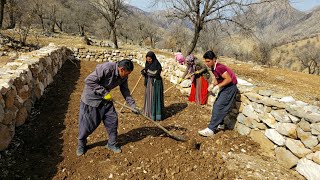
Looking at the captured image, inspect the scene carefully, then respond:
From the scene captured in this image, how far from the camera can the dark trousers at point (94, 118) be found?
429 cm

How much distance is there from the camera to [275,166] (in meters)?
4.39

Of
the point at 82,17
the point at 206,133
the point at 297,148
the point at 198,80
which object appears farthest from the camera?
the point at 82,17

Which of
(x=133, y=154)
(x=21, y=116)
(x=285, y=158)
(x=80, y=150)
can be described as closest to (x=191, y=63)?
(x=133, y=154)

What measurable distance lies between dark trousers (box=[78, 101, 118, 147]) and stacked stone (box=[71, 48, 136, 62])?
1097 cm

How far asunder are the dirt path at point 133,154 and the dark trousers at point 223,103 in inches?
11.6

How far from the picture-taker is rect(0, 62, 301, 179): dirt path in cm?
400

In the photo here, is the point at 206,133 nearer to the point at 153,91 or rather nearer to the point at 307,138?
the point at 153,91

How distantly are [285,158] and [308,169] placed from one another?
1.60ft

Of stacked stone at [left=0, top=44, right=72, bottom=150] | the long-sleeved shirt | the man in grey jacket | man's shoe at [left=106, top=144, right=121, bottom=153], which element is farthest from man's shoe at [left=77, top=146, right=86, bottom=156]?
→ stacked stone at [left=0, top=44, right=72, bottom=150]

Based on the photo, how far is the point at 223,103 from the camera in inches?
206

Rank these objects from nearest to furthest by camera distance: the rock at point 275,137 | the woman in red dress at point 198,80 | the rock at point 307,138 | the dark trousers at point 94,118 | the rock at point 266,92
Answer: the rock at point 307,138, the dark trousers at point 94,118, the rock at point 275,137, the rock at point 266,92, the woman in red dress at point 198,80

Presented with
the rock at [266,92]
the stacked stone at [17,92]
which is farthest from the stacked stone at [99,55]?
the rock at [266,92]

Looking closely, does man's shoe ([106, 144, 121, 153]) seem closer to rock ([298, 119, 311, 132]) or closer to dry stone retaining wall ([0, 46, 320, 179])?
dry stone retaining wall ([0, 46, 320, 179])

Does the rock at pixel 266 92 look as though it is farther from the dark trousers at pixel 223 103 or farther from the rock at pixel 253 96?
the dark trousers at pixel 223 103
